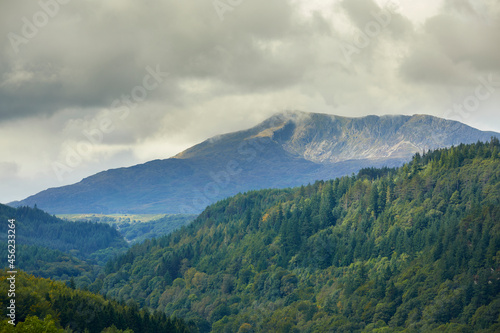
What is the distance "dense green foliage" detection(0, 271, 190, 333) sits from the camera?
155 m

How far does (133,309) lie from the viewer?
627ft

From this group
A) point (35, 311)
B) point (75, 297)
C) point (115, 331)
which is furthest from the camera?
point (75, 297)

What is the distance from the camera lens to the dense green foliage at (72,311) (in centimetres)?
15512

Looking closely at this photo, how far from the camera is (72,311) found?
171750 mm

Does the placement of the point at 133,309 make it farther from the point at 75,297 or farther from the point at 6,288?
the point at 6,288

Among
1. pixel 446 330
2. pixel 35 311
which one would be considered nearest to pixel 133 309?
pixel 35 311

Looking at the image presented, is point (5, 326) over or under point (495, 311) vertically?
over

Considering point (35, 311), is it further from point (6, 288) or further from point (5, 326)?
point (5, 326)

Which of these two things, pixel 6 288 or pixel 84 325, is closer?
pixel 6 288

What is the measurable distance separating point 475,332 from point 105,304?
384ft

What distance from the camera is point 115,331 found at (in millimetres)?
170875

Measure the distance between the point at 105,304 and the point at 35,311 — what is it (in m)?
38.7

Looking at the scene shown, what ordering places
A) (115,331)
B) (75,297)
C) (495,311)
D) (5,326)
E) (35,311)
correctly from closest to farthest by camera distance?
1. (5,326)
2. (35,311)
3. (115,331)
4. (75,297)
5. (495,311)

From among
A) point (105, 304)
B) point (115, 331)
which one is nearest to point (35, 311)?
point (115, 331)
